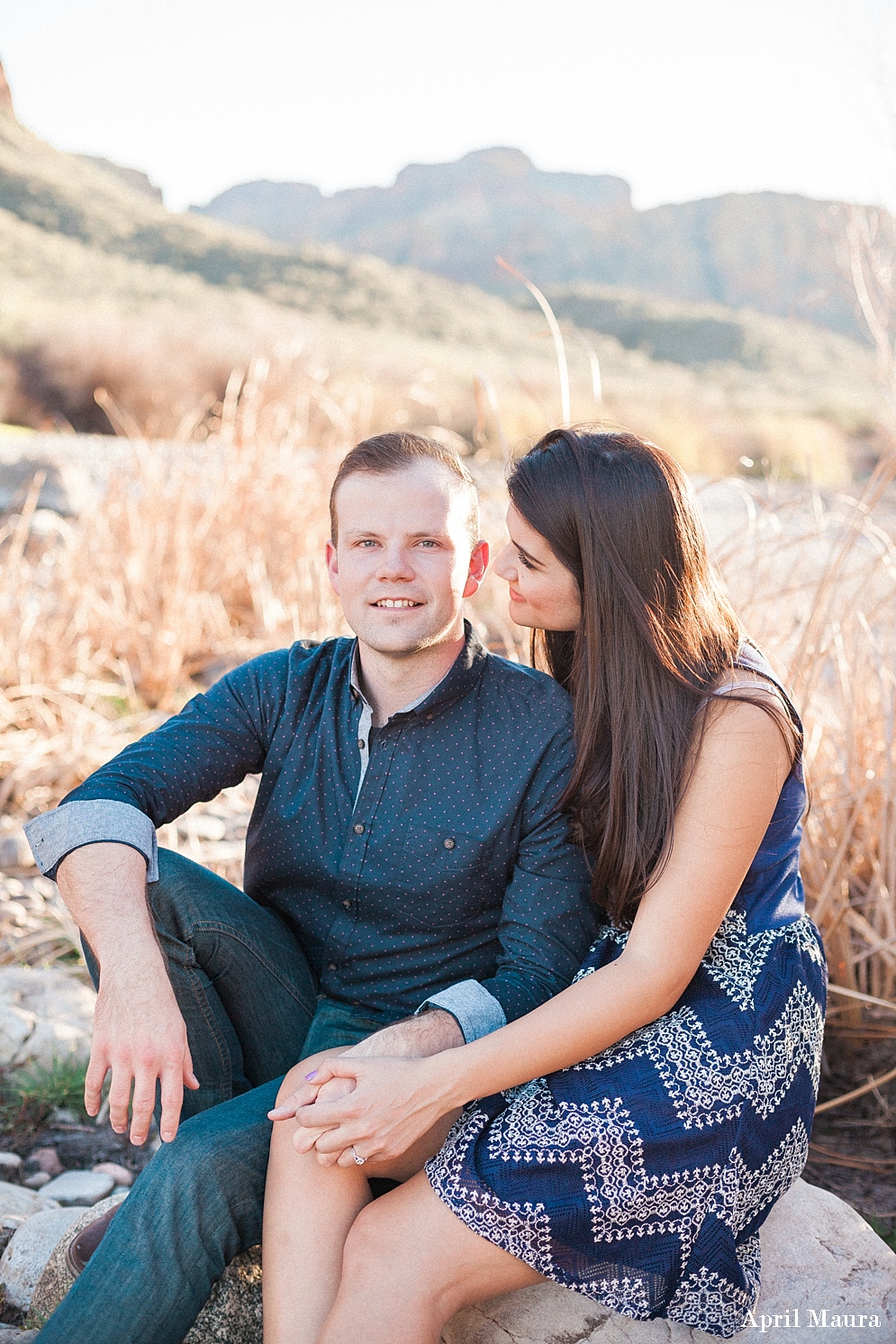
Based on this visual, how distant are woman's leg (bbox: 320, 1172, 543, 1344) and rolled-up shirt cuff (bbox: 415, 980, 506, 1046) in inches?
8.5

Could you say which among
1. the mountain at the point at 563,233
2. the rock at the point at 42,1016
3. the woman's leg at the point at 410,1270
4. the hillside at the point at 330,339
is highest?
the mountain at the point at 563,233

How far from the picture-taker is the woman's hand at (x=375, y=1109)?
5.09 feet

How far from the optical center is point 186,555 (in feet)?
16.3

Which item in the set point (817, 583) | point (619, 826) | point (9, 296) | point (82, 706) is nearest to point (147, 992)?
point (619, 826)

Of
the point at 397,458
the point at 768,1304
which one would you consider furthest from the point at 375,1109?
the point at 397,458

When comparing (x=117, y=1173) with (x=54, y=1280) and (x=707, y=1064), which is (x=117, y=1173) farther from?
(x=707, y=1064)

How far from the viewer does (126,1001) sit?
5.56ft

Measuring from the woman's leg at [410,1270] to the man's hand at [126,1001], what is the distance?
35 centimetres

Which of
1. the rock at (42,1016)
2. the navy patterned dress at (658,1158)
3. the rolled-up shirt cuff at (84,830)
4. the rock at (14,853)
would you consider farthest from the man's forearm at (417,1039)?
the rock at (14,853)

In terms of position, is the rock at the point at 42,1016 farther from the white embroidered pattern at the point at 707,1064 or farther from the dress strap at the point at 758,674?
the dress strap at the point at 758,674

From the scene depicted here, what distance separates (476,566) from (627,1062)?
0.97 metres

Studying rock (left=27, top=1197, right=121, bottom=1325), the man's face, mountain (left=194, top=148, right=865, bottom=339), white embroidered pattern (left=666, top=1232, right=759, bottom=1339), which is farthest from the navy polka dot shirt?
mountain (left=194, top=148, right=865, bottom=339)

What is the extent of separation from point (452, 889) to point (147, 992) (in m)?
0.54

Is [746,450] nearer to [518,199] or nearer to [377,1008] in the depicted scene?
[377,1008]
